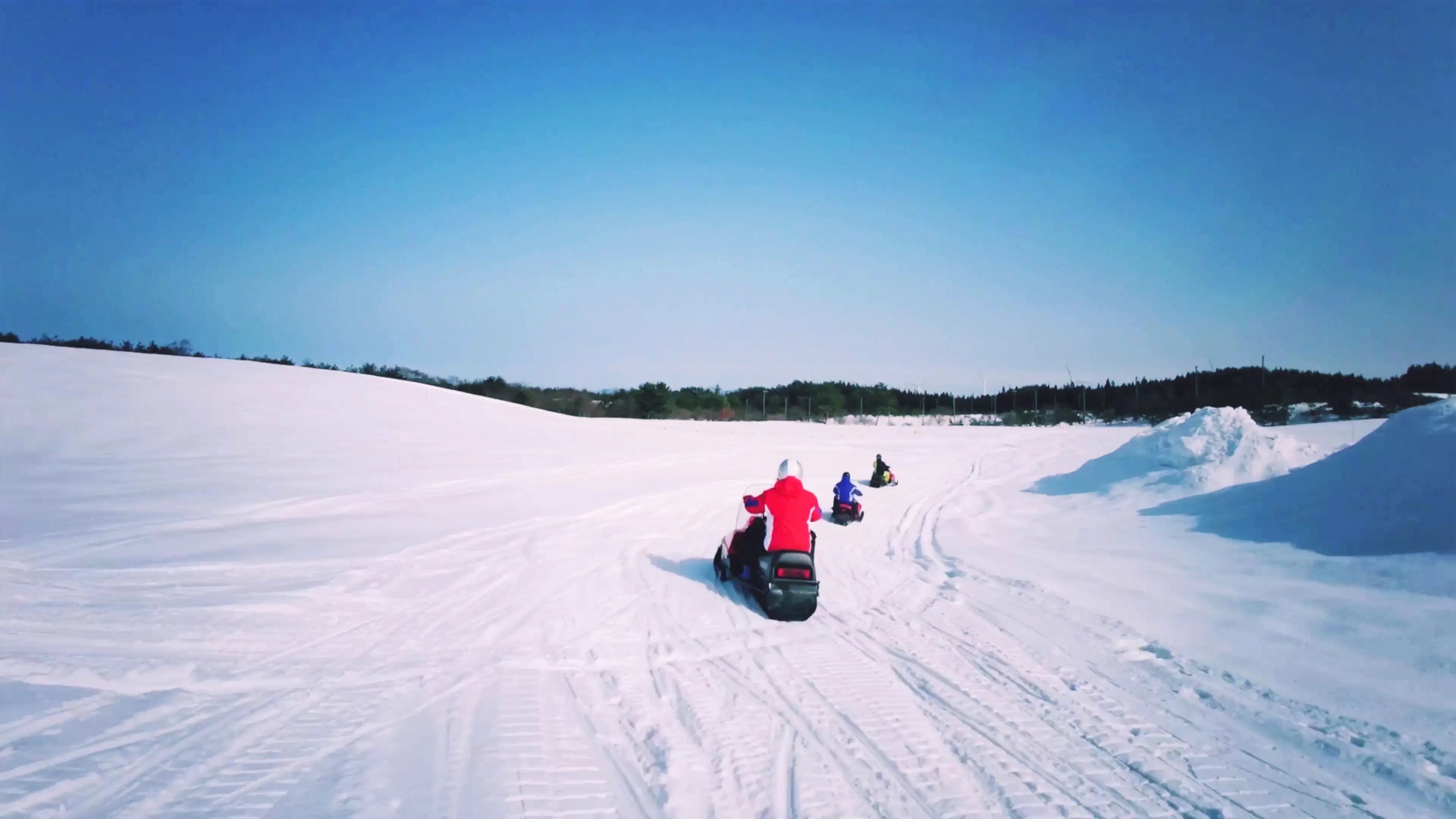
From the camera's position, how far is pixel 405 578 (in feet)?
28.0

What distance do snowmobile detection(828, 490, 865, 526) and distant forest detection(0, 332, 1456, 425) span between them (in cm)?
2769

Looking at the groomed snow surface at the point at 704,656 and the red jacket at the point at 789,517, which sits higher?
the red jacket at the point at 789,517

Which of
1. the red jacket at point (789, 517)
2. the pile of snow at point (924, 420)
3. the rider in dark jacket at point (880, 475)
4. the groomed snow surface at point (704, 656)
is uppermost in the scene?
the pile of snow at point (924, 420)

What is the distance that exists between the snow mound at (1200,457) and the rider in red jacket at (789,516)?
10.1 metres

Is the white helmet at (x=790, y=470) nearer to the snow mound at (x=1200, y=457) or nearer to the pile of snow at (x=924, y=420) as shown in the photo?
the snow mound at (x=1200, y=457)

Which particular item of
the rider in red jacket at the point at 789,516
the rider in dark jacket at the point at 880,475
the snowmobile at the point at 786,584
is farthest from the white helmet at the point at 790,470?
the rider in dark jacket at the point at 880,475

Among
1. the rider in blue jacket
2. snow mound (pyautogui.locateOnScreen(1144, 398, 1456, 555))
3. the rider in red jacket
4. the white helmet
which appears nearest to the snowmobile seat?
the rider in red jacket

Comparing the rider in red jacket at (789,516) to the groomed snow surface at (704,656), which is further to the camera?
the rider in red jacket at (789,516)

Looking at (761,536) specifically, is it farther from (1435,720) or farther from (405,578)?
(1435,720)

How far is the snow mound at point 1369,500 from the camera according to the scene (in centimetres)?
842

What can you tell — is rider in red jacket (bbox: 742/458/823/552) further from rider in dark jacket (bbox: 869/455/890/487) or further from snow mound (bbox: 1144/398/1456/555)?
rider in dark jacket (bbox: 869/455/890/487)

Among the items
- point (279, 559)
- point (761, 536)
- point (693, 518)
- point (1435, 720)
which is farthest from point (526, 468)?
point (1435, 720)

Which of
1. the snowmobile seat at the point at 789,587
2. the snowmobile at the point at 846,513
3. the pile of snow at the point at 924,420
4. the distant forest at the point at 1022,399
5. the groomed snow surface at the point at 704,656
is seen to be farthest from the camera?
the pile of snow at the point at 924,420

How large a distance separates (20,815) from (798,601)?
584 cm
